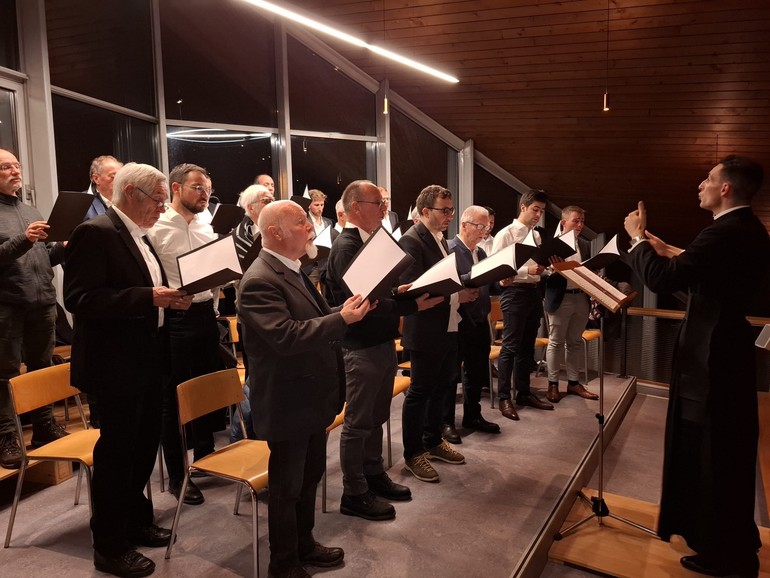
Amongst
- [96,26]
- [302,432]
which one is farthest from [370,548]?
[96,26]

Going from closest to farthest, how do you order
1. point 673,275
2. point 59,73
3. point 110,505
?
point 110,505, point 673,275, point 59,73

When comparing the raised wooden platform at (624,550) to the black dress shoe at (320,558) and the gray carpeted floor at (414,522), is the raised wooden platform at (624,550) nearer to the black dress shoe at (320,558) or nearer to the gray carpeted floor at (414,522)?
the gray carpeted floor at (414,522)

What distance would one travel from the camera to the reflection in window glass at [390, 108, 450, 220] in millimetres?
7754

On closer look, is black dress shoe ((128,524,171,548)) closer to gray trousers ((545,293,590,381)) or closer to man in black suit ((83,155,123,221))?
man in black suit ((83,155,123,221))

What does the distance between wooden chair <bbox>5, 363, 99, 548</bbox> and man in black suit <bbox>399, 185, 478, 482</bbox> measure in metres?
1.58

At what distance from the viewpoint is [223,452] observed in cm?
252

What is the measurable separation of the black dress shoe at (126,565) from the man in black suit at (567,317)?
337cm

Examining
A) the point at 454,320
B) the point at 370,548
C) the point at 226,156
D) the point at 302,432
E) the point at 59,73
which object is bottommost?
the point at 370,548

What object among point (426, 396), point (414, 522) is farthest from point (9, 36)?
point (414, 522)

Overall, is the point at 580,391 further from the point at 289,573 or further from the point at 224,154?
the point at 224,154

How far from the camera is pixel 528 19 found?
5.36 metres

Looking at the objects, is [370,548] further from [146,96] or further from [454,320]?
[146,96]

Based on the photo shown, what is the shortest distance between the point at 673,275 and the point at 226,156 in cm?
500

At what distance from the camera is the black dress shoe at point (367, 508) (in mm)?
2734
